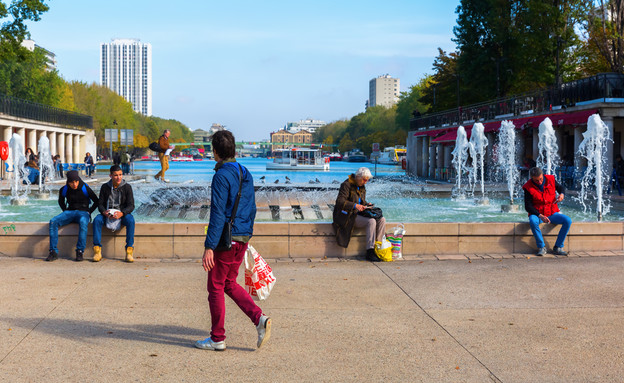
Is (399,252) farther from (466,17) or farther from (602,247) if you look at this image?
(466,17)

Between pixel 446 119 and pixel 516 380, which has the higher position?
pixel 446 119

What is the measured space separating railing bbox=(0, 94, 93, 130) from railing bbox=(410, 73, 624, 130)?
2978cm

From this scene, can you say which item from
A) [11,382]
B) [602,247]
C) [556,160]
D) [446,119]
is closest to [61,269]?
[11,382]

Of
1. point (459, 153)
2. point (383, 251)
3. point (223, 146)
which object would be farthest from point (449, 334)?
point (459, 153)

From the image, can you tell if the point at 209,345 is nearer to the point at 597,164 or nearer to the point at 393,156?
the point at 597,164

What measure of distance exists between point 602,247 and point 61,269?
856 cm

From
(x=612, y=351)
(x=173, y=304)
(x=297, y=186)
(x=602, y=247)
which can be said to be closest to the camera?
(x=612, y=351)

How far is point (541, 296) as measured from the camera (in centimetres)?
830

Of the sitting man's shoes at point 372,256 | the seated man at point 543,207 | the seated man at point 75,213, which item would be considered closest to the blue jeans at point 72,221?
the seated man at point 75,213

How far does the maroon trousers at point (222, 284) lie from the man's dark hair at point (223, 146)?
760 mm

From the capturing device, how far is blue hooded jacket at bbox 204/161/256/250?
5844 mm

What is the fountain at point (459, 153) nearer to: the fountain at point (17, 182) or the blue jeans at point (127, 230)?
the fountain at point (17, 182)

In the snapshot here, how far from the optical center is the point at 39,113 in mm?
50406

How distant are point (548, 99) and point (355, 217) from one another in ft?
94.0
